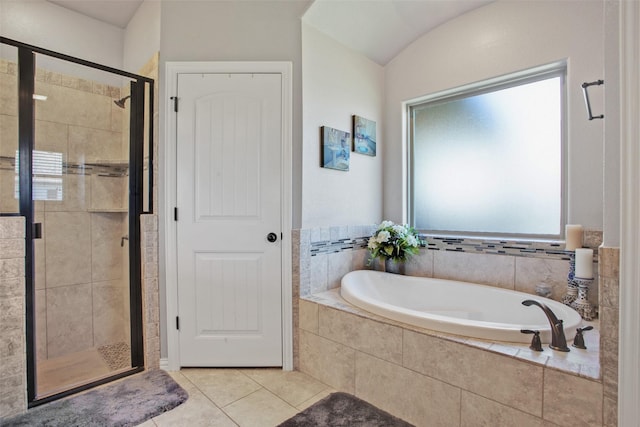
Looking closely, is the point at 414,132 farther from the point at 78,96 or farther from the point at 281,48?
the point at 78,96

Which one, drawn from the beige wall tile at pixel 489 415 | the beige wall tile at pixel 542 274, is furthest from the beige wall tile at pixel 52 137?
the beige wall tile at pixel 542 274

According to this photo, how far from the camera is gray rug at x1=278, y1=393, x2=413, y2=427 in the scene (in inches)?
64.0

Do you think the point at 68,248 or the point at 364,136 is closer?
the point at 68,248

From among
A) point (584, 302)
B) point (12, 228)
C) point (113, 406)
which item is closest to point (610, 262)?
point (584, 302)

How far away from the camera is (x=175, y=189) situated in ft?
7.02

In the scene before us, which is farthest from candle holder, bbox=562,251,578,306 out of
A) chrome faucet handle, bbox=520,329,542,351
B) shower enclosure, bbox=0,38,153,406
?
shower enclosure, bbox=0,38,153,406

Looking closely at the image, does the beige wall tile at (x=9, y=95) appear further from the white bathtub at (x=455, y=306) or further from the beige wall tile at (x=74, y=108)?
the white bathtub at (x=455, y=306)

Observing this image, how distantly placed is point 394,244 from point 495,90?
1.41m

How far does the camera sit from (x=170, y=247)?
2148mm

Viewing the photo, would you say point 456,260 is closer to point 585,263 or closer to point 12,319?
point 585,263

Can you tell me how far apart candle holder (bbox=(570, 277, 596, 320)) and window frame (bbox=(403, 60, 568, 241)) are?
396mm

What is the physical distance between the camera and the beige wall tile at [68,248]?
2.27 m

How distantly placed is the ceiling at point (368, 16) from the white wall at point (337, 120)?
0.31ft

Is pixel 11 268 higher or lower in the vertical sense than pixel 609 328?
higher
